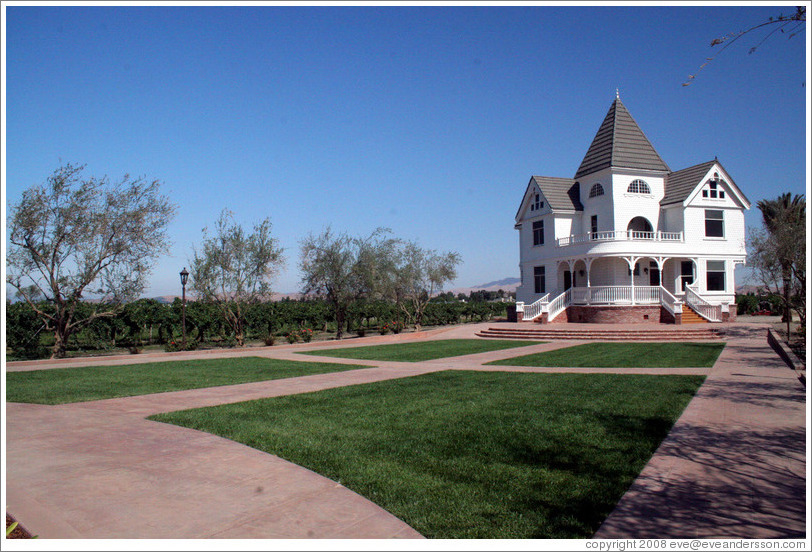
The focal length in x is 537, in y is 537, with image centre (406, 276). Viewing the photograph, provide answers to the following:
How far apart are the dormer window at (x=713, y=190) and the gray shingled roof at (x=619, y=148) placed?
96.0 inches

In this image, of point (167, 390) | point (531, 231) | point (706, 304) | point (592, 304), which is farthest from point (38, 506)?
point (531, 231)

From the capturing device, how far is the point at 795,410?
27.2 ft

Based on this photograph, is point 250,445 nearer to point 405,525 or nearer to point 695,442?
point 405,525

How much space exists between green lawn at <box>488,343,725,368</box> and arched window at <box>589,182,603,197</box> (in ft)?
46.2

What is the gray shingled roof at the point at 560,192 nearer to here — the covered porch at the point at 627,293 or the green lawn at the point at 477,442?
the covered porch at the point at 627,293

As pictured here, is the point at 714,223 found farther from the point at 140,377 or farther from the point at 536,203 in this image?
the point at 140,377

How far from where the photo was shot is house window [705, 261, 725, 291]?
3127 centimetres

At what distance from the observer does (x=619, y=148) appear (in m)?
31.3

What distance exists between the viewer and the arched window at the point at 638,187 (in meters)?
31.5

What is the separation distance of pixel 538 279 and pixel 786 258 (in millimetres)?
17309

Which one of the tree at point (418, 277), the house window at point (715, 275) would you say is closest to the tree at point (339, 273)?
the tree at point (418, 277)

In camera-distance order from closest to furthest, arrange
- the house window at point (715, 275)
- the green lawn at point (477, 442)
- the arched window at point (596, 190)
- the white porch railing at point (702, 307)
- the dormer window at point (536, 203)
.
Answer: the green lawn at point (477, 442)
the white porch railing at point (702, 307)
the house window at point (715, 275)
the arched window at point (596, 190)
the dormer window at point (536, 203)

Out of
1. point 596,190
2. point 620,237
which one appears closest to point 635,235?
point 620,237

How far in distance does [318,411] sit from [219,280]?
17.9 metres
